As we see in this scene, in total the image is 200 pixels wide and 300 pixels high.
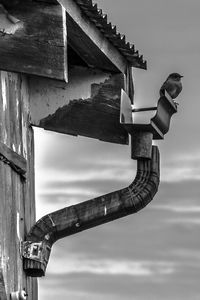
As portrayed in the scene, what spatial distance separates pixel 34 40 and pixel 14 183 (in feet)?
6.92

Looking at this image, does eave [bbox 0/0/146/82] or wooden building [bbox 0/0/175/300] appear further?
Answer: wooden building [bbox 0/0/175/300]

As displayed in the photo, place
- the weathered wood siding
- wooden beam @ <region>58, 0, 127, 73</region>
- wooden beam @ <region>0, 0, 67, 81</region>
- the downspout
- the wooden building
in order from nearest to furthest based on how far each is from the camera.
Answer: wooden beam @ <region>0, 0, 67, 81</region>, the wooden building, wooden beam @ <region>58, 0, 127, 73</region>, the weathered wood siding, the downspout

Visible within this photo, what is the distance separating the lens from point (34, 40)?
32.8 feet

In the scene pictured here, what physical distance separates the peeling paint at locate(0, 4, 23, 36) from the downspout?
2.46 meters

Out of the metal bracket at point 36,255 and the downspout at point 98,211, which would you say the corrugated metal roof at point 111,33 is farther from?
the metal bracket at point 36,255

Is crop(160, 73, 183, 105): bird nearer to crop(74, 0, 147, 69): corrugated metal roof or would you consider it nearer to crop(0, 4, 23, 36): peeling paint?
crop(74, 0, 147, 69): corrugated metal roof

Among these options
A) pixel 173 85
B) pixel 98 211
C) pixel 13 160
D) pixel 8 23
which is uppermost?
pixel 173 85

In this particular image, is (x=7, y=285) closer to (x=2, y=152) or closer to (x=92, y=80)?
(x=2, y=152)

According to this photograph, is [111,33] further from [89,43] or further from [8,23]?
[8,23]

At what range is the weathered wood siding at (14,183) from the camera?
37.7ft

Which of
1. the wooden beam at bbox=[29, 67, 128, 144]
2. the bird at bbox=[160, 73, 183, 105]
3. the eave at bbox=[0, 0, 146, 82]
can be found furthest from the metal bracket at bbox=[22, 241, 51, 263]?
the eave at bbox=[0, 0, 146, 82]

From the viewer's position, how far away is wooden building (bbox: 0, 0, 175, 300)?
11.2 meters

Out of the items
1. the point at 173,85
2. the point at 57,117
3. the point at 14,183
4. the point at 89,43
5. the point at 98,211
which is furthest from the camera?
the point at 173,85

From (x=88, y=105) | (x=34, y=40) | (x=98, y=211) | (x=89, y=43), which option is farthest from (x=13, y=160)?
(x=34, y=40)
